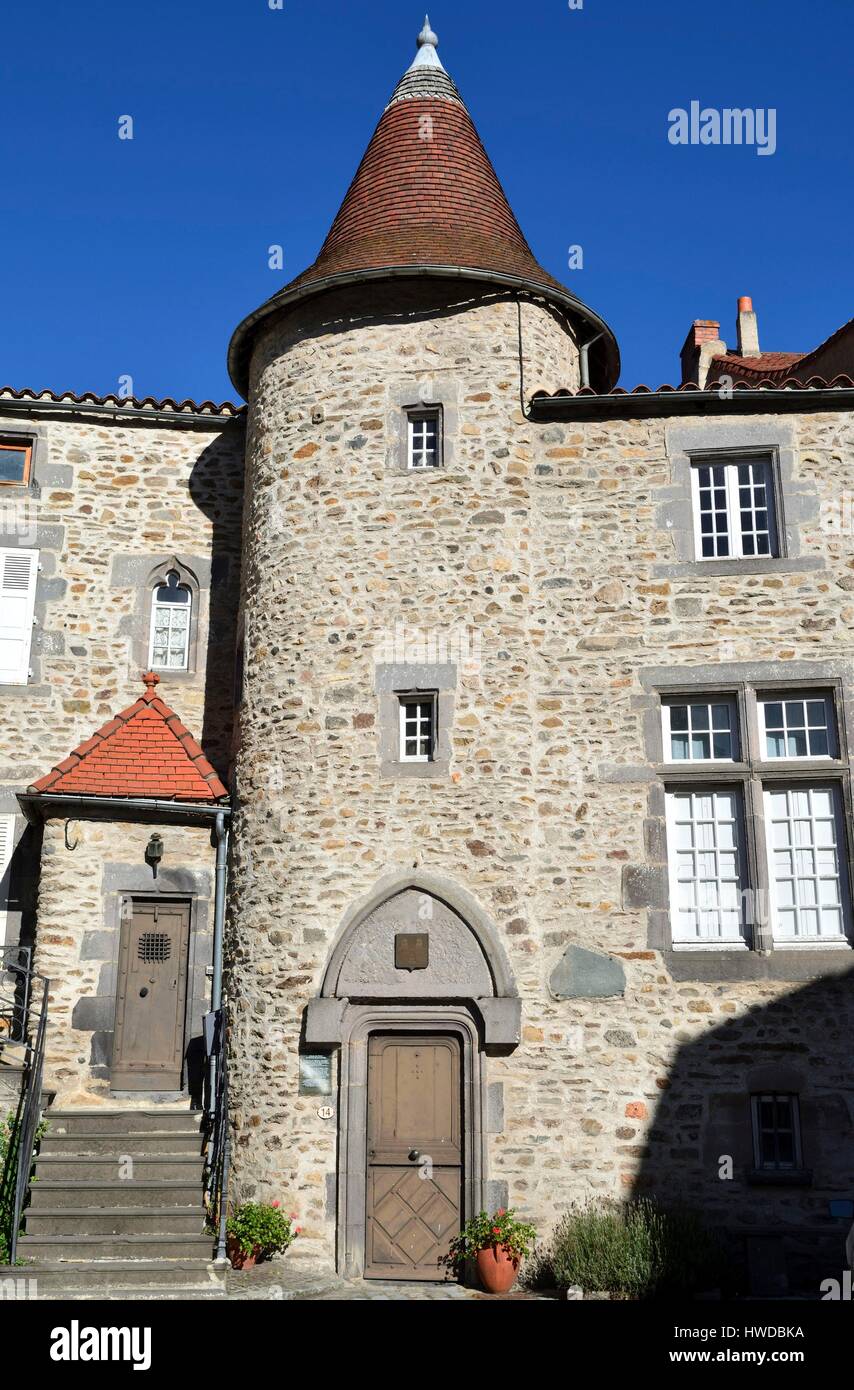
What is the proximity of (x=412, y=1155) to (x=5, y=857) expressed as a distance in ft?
15.9

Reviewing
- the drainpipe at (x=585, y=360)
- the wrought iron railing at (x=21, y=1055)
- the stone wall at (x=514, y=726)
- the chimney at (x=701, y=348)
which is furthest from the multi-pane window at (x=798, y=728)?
the chimney at (x=701, y=348)

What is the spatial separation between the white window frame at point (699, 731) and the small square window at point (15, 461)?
22.8 feet

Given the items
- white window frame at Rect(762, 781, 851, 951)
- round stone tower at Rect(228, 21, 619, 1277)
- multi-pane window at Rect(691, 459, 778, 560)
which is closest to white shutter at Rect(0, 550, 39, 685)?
round stone tower at Rect(228, 21, 619, 1277)

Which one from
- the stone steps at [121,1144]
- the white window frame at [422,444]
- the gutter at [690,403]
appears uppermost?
the gutter at [690,403]

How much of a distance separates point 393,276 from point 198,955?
6368 mm

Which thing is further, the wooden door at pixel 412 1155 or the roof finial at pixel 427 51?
the roof finial at pixel 427 51

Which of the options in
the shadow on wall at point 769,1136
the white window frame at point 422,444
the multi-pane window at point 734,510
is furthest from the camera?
the white window frame at point 422,444

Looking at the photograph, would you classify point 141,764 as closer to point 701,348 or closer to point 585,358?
point 585,358

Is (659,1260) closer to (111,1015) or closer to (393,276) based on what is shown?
(111,1015)

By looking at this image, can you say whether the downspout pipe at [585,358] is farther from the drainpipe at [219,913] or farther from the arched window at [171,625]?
the drainpipe at [219,913]

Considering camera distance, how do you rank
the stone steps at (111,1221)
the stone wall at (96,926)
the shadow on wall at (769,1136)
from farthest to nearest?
the stone wall at (96,926), the shadow on wall at (769,1136), the stone steps at (111,1221)

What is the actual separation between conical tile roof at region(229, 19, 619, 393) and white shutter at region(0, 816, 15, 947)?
5036 millimetres

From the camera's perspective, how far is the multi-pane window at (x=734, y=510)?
12.2 meters

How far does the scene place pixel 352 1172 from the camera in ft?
35.3
